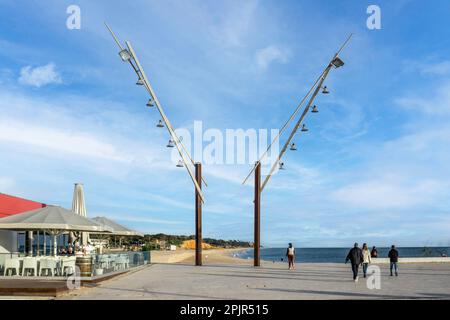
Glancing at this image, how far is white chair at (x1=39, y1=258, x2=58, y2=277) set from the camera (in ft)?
Result: 64.7

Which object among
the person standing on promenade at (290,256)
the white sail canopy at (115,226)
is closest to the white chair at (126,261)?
the white sail canopy at (115,226)

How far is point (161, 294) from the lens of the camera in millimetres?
15391

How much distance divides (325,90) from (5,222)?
1636 cm

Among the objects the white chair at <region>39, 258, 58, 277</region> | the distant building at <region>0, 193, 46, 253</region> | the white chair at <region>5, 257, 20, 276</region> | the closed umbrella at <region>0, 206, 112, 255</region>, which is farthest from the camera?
the distant building at <region>0, 193, 46, 253</region>

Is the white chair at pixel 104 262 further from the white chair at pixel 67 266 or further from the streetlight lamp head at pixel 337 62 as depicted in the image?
the streetlight lamp head at pixel 337 62

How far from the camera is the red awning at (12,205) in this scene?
29.5 meters

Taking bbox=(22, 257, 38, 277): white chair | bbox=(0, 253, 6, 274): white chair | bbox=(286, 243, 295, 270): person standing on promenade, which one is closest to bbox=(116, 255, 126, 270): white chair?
bbox=(22, 257, 38, 277): white chair

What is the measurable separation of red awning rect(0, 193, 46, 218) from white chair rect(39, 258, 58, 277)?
10.7 metres

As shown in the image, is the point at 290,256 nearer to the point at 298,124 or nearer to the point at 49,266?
the point at 298,124

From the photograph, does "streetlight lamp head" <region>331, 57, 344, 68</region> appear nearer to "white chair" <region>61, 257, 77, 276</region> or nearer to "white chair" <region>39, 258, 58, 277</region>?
"white chair" <region>61, 257, 77, 276</region>
